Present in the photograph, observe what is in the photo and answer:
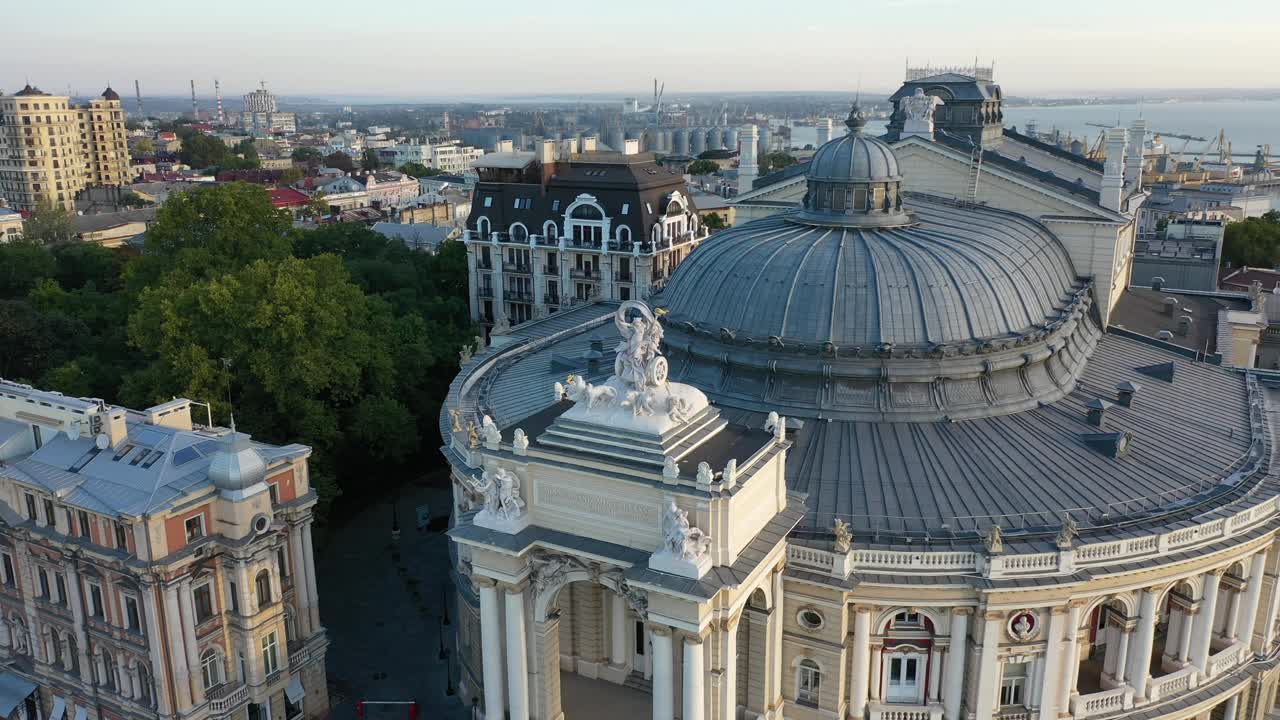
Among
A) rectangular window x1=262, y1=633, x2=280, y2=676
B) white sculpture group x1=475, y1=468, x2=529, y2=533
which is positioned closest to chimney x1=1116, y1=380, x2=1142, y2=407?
white sculpture group x1=475, y1=468, x2=529, y2=533

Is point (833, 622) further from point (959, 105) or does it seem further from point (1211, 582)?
point (959, 105)

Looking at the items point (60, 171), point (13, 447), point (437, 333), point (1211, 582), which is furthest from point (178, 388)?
point (60, 171)

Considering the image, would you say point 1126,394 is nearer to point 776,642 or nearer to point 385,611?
point 776,642

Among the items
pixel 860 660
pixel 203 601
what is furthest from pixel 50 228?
pixel 860 660

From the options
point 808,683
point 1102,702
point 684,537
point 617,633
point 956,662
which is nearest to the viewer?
point 684,537

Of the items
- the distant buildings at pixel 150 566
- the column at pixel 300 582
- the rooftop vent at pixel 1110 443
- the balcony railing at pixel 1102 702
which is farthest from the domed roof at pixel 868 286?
the distant buildings at pixel 150 566
